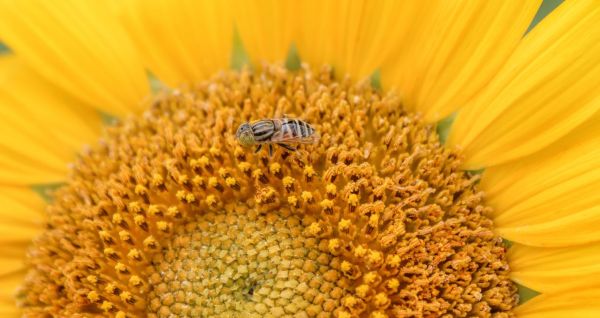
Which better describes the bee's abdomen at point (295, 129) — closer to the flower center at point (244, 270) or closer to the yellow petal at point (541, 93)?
the flower center at point (244, 270)

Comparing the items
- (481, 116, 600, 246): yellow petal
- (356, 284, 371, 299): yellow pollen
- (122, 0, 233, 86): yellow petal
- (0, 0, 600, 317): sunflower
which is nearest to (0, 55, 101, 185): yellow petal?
(0, 0, 600, 317): sunflower

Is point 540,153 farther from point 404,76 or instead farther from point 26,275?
point 26,275

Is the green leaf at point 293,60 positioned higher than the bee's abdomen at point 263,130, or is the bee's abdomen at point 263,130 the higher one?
the green leaf at point 293,60

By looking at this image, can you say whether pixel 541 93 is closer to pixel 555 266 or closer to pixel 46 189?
pixel 555 266

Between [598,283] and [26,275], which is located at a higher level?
[26,275]

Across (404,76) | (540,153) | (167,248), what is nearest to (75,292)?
(167,248)

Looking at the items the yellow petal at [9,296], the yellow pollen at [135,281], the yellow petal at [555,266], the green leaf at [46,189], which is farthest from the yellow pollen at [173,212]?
the yellow petal at [555,266]
